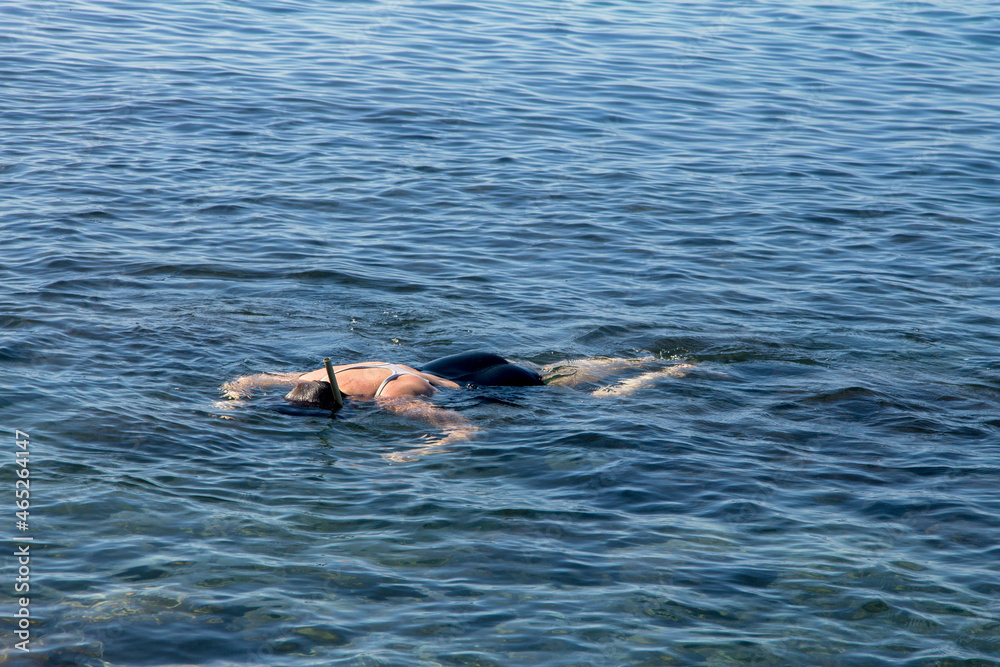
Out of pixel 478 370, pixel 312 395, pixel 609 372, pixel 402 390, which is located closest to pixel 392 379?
pixel 402 390

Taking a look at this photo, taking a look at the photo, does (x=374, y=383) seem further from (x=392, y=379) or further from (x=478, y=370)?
(x=478, y=370)

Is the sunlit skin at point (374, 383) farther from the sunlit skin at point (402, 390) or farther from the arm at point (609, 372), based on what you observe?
the arm at point (609, 372)

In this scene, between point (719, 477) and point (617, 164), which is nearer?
point (719, 477)

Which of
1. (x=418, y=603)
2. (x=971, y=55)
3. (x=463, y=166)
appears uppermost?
(x=971, y=55)

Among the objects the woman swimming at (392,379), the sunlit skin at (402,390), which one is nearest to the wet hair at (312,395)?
the woman swimming at (392,379)

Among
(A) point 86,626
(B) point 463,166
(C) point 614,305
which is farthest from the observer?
(B) point 463,166

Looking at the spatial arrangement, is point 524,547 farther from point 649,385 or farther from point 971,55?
point 971,55

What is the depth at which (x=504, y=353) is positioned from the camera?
927 cm

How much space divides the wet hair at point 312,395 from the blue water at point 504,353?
0.10 metres

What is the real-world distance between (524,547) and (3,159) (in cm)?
1128

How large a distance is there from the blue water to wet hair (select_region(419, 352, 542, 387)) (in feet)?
0.59

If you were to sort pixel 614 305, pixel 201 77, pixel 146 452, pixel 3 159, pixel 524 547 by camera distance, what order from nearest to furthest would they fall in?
pixel 524 547
pixel 146 452
pixel 614 305
pixel 3 159
pixel 201 77

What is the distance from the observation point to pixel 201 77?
19.3m

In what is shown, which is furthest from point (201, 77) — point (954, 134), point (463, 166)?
point (954, 134)
